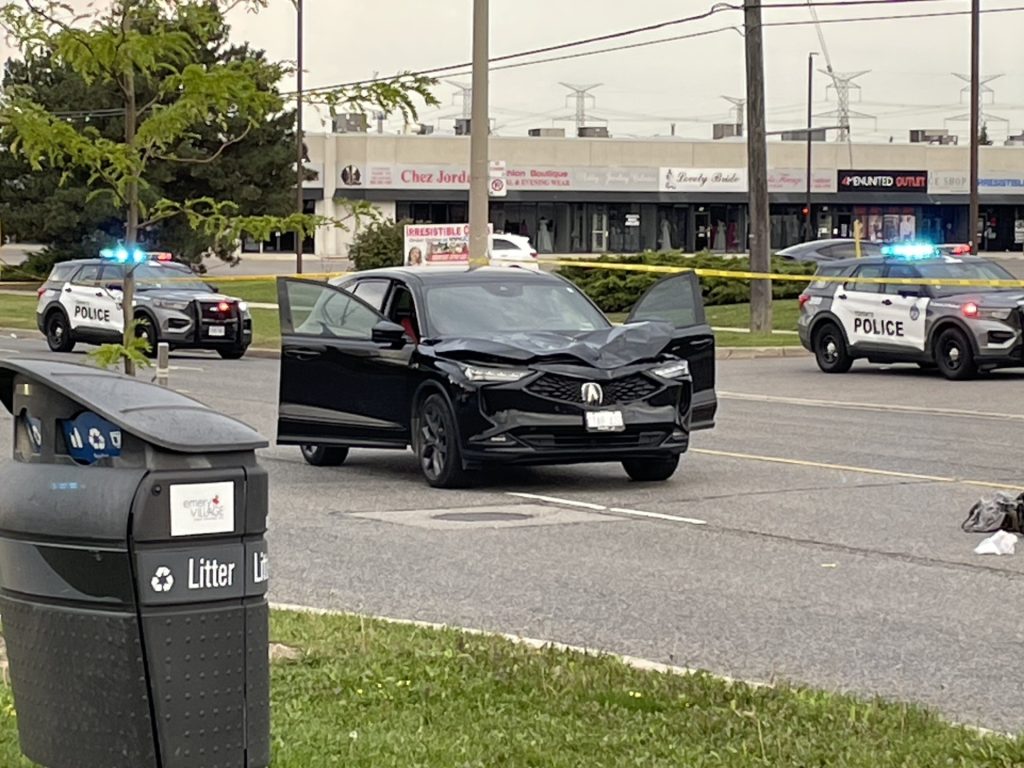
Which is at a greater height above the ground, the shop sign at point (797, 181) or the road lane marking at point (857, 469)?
the shop sign at point (797, 181)

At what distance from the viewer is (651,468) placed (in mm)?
14016

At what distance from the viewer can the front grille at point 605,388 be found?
13125 millimetres

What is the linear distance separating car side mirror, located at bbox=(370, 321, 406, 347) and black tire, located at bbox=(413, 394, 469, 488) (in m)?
0.56

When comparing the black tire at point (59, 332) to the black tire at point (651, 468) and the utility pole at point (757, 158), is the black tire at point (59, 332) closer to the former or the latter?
the utility pole at point (757, 158)

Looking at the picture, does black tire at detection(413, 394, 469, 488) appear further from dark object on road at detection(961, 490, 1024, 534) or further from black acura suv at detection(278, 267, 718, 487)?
dark object on road at detection(961, 490, 1024, 534)

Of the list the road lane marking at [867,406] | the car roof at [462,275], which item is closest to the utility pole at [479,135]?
the road lane marking at [867,406]

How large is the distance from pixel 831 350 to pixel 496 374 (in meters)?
13.9

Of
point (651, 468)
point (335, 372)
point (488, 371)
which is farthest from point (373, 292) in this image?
point (651, 468)

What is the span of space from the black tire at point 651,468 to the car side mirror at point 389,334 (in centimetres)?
192

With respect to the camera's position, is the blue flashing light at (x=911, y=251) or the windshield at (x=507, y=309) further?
the blue flashing light at (x=911, y=251)

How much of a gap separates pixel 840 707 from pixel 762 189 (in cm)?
2696

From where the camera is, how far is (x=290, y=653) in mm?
7336

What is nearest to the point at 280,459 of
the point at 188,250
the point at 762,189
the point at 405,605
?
the point at 405,605

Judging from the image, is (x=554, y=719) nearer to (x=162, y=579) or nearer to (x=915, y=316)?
(x=162, y=579)
